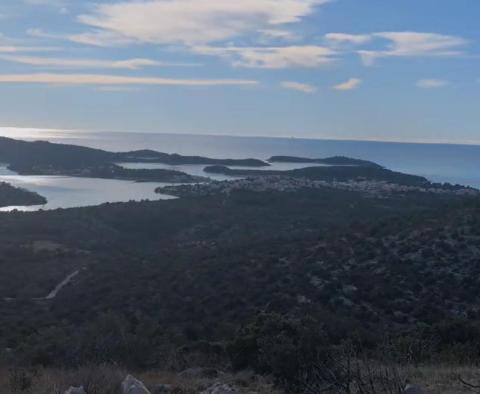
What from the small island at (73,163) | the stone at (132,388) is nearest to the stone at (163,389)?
the stone at (132,388)

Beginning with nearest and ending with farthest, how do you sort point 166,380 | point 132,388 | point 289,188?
point 132,388 < point 166,380 < point 289,188

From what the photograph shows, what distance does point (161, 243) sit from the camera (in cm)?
4269

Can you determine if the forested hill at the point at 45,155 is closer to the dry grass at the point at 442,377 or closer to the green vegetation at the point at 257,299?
the green vegetation at the point at 257,299

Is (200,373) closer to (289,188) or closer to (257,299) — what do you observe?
(257,299)

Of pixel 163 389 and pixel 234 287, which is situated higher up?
pixel 163 389

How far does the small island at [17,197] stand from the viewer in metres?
62.6

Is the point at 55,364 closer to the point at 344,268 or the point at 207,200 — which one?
the point at 344,268

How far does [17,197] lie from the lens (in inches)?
2547

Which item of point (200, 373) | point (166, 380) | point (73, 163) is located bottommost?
point (200, 373)

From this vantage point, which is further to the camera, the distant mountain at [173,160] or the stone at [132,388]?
the distant mountain at [173,160]

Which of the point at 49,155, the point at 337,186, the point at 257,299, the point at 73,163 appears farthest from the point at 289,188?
the point at 49,155

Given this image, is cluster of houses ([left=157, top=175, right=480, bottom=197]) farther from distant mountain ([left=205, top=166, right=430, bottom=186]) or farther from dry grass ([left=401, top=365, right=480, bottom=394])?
dry grass ([left=401, top=365, right=480, bottom=394])

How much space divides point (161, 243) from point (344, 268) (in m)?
20.2

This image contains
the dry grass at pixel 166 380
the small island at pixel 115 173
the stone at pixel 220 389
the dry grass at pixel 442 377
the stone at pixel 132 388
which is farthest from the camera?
the small island at pixel 115 173
